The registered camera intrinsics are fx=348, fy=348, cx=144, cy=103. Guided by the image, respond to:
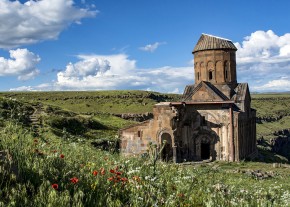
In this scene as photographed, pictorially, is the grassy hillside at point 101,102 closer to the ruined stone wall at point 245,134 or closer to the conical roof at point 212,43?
the ruined stone wall at point 245,134

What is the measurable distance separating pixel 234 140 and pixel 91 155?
2182 centimetres

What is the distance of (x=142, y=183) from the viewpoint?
479cm

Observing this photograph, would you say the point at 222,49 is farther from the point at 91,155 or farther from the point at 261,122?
the point at 261,122

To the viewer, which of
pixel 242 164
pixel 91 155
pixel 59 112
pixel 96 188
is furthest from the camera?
pixel 59 112

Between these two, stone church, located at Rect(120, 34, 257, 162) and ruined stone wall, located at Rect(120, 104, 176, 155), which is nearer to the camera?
ruined stone wall, located at Rect(120, 104, 176, 155)

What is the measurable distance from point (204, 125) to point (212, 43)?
7.94m

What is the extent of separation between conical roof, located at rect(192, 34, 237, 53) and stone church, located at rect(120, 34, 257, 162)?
0.09 m

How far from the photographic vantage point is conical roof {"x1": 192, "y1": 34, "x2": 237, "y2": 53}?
3103cm

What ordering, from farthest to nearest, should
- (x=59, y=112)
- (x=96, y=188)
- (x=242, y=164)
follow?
(x=59, y=112)
(x=242, y=164)
(x=96, y=188)

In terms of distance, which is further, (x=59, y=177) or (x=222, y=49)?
(x=222, y=49)

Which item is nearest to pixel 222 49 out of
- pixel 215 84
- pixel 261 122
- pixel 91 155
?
pixel 215 84

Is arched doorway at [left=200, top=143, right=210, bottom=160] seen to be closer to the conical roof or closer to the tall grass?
the conical roof

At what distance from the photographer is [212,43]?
31.3 meters

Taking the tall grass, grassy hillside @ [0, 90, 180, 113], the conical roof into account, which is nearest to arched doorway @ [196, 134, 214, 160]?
the conical roof
